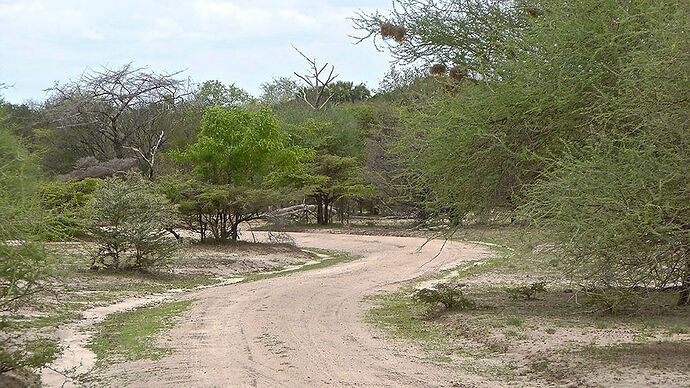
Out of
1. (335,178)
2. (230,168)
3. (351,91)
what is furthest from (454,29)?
(351,91)

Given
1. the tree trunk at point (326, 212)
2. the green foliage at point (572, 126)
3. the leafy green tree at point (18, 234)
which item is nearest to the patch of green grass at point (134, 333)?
the leafy green tree at point (18, 234)

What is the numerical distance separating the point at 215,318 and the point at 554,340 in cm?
682

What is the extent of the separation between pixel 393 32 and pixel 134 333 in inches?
388

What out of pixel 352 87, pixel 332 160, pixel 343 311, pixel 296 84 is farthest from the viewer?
pixel 352 87

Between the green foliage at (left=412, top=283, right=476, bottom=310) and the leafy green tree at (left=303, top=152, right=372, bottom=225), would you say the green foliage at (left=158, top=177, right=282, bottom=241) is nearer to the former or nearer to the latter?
the leafy green tree at (left=303, top=152, right=372, bottom=225)

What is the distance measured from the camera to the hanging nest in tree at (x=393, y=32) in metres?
18.8

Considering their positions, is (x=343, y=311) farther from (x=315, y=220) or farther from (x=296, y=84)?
(x=296, y=84)

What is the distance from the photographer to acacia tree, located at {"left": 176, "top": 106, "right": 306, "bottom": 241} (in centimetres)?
3131

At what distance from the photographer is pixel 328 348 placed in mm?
11898

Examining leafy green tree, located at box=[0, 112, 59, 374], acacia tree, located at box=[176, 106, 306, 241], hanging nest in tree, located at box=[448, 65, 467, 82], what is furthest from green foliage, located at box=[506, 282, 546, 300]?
acacia tree, located at box=[176, 106, 306, 241]

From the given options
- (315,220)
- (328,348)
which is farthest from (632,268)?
(315,220)

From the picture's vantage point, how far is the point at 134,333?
13.6 m

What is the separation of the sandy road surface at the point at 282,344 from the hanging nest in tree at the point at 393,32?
22.0 ft

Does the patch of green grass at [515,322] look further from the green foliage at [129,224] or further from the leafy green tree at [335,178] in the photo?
the leafy green tree at [335,178]
